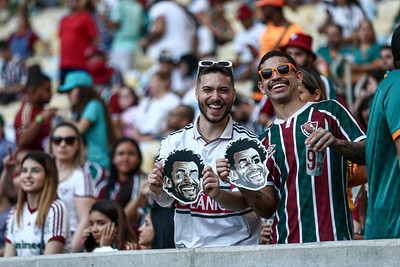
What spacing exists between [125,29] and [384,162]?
11055 millimetres

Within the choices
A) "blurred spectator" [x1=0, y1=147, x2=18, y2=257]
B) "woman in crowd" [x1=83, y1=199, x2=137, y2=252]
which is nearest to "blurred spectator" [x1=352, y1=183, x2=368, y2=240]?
"woman in crowd" [x1=83, y1=199, x2=137, y2=252]

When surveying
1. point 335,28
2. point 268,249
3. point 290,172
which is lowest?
point 268,249

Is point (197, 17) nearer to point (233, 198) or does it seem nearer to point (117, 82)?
point (117, 82)

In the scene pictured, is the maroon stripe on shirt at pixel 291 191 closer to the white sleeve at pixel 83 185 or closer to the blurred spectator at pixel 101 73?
the white sleeve at pixel 83 185

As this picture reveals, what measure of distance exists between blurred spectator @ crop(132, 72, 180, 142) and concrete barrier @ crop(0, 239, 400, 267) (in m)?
6.69

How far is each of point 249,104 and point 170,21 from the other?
2.97m

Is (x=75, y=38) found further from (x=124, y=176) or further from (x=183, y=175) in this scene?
(x=183, y=175)

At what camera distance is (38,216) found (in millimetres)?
6727

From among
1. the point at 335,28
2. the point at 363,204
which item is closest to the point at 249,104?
the point at 335,28

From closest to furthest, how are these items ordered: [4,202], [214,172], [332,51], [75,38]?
[214,172]
[4,202]
[332,51]
[75,38]

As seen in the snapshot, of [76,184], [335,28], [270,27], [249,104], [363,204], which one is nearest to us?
[363,204]

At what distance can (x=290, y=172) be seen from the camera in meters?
4.88

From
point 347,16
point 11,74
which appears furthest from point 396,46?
point 11,74

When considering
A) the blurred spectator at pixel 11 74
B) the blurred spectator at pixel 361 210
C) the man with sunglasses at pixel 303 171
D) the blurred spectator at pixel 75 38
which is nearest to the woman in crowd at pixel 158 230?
the blurred spectator at pixel 361 210
